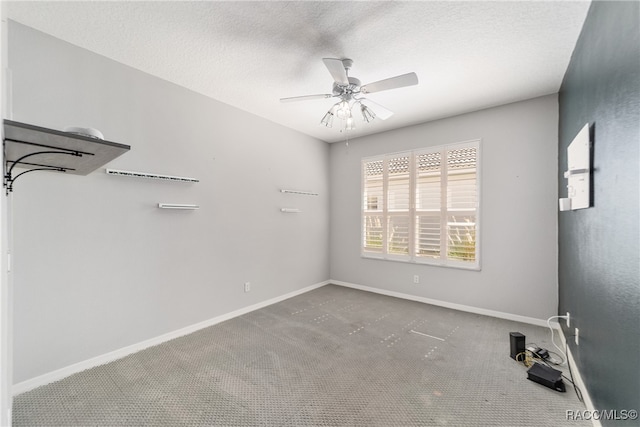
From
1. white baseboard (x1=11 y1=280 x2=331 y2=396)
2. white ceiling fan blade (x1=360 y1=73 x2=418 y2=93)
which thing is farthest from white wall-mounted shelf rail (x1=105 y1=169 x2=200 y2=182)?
white ceiling fan blade (x1=360 y1=73 x2=418 y2=93)

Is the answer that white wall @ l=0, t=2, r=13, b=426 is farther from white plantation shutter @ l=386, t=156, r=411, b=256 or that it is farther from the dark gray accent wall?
white plantation shutter @ l=386, t=156, r=411, b=256

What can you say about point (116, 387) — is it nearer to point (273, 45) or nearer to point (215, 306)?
point (215, 306)

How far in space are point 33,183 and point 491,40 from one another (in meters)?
3.85

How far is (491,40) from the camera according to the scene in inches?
91.0

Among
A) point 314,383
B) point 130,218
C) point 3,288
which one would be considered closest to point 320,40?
point 130,218

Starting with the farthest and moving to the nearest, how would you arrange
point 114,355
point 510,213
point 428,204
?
point 428,204, point 510,213, point 114,355

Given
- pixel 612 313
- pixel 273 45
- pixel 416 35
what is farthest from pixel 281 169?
pixel 612 313

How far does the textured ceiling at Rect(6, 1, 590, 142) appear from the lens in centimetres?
200

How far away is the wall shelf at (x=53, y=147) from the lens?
1.10 meters

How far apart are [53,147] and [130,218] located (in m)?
1.60

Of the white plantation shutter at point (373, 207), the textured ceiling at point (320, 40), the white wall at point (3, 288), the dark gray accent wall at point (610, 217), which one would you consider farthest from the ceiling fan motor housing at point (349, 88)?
the white plantation shutter at point (373, 207)

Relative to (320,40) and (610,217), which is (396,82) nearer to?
(320,40)

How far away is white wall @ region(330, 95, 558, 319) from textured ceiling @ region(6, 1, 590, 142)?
473 mm

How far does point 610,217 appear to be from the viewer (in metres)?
1.51
